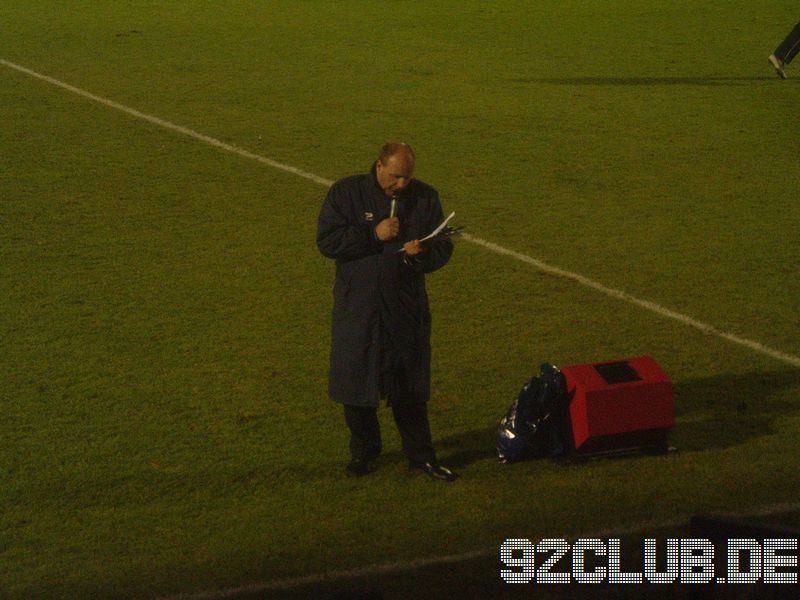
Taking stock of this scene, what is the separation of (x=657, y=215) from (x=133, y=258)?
186 inches

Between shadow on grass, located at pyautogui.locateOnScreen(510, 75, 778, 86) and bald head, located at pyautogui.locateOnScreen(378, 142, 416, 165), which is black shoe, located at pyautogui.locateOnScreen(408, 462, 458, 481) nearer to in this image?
bald head, located at pyautogui.locateOnScreen(378, 142, 416, 165)

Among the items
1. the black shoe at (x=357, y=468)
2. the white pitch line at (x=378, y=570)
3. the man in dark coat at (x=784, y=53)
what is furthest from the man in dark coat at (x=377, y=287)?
the man in dark coat at (x=784, y=53)

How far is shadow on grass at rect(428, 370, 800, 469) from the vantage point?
7.90 m

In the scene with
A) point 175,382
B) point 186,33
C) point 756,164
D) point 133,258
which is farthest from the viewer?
point 186,33

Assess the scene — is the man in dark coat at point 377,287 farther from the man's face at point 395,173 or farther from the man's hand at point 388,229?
the man's hand at point 388,229

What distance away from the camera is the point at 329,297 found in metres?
10.7

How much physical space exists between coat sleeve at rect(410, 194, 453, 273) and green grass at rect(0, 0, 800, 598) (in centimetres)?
120

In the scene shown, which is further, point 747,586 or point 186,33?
point 186,33

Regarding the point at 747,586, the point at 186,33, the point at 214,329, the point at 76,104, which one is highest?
the point at 186,33

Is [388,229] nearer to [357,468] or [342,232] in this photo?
[342,232]

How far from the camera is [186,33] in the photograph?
2469cm

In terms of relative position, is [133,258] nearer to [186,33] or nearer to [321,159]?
[321,159]

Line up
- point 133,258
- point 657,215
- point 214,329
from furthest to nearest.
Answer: point 657,215
point 133,258
point 214,329

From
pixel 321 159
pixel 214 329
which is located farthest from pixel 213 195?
pixel 214 329
